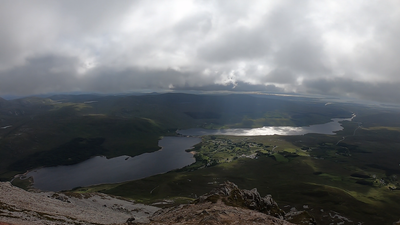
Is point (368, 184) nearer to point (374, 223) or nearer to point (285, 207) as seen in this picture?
point (374, 223)

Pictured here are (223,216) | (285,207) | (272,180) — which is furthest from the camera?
(272,180)

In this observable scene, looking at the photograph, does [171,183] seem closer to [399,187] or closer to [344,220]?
[344,220]

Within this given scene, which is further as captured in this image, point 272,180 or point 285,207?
point 272,180

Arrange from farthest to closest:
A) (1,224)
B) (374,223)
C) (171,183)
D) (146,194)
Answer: (171,183) < (146,194) < (374,223) < (1,224)

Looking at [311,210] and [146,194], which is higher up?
[311,210]

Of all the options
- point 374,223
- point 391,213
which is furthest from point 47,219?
point 391,213

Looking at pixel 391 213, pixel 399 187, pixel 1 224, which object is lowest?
pixel 399 187

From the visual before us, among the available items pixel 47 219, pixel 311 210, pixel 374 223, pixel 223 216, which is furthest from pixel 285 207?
pixel 47 219

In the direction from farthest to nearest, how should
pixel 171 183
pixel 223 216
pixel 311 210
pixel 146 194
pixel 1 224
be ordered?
pixel 171 183, pixel 146 194, pixel 311 210, pixel 223 216, pixel 1 224

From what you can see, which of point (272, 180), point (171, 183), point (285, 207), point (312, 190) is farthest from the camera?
point (272, 180)
